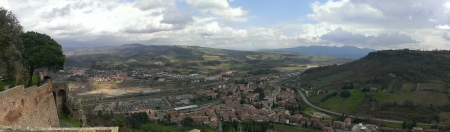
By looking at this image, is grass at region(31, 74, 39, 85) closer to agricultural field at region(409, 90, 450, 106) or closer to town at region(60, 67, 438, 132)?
town at region(60, 67, 438, 132)

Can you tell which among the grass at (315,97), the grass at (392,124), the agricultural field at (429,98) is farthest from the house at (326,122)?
the agricultural field at (429,98)

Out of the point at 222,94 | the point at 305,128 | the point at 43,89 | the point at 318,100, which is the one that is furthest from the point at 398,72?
the point at 43,89

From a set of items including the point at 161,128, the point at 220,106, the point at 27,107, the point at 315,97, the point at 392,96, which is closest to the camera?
the point at 27,107

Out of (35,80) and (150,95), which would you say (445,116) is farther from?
(150,95)

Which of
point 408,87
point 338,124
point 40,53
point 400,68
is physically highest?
point 40,53

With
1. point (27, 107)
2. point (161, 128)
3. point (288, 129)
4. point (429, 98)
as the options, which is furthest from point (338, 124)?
point (27, 107)

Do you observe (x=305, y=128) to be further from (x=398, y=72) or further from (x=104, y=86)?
(x=104, y=86)
